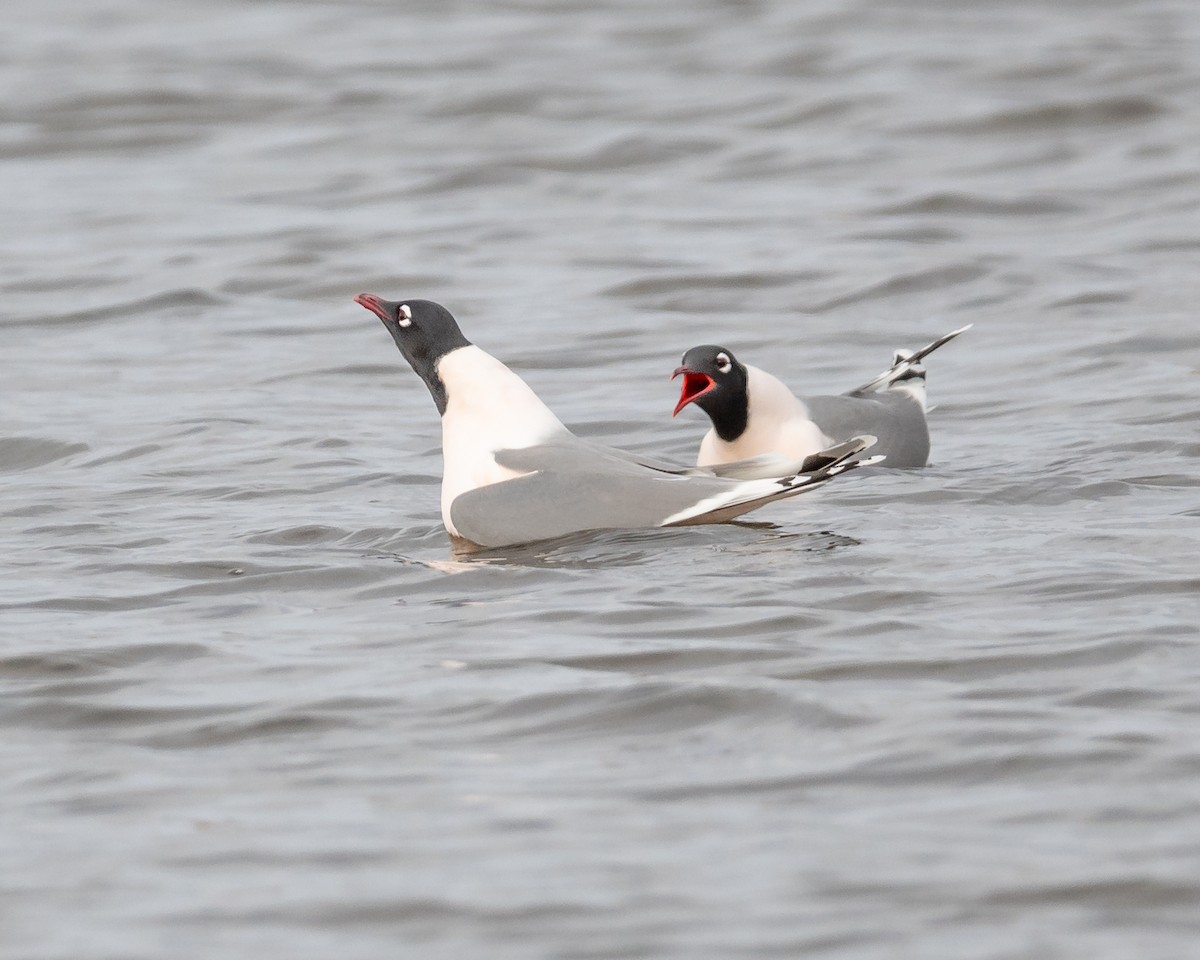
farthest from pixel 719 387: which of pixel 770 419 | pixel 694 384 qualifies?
pixel 770 419

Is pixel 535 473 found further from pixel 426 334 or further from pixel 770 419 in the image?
pixel 770 419

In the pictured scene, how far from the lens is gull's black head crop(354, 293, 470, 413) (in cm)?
866

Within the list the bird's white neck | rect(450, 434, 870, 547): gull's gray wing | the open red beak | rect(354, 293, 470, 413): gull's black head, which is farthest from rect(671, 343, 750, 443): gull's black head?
rect(450, 434, 870, 547): gull's gray wing

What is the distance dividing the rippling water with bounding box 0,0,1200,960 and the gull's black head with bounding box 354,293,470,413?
0.64 metres

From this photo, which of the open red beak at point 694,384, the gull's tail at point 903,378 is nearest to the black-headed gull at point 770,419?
the open red beak at point 694,384

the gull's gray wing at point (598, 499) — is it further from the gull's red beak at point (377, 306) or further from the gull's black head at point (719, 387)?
the gull's black head at point (719, 387)

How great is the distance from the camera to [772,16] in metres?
24.2

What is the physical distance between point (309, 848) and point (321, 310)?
956cm

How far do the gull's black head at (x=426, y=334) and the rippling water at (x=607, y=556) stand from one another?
0.64 meters

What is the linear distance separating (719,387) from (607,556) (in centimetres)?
176

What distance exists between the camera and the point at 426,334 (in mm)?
8664

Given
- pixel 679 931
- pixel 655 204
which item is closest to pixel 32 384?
pixel 655 204

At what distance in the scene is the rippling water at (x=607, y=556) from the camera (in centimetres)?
471

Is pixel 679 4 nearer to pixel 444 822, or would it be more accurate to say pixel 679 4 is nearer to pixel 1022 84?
pixel 1022 84
